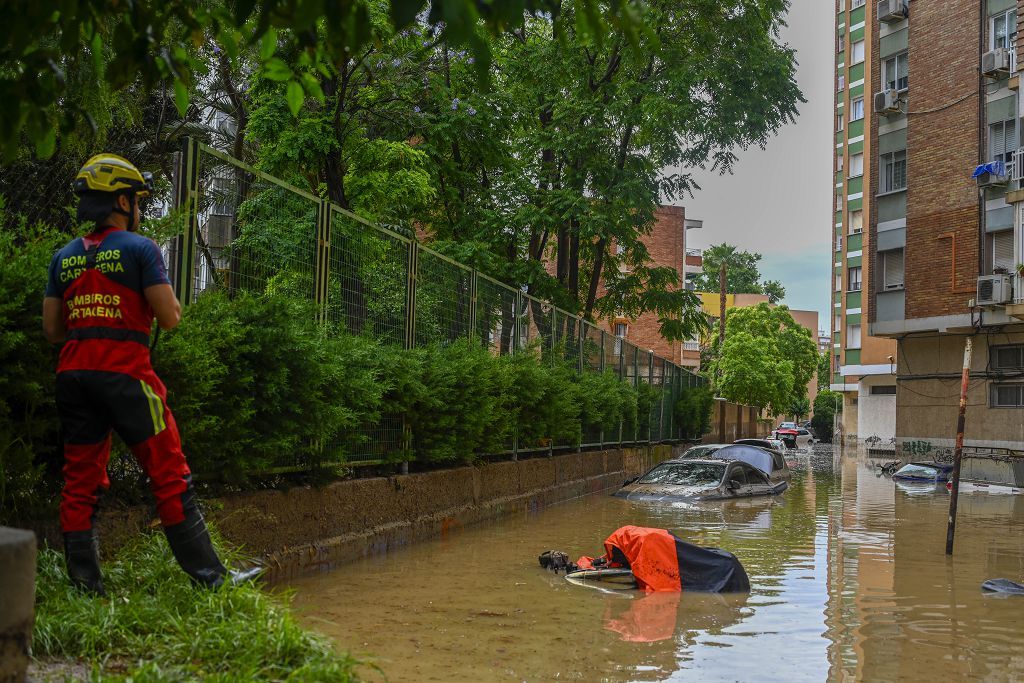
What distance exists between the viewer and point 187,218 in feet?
26.8

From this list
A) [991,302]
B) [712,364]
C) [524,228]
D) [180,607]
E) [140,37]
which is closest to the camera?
[140,37]

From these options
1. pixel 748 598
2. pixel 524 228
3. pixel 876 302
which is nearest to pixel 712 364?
pixel 876 302

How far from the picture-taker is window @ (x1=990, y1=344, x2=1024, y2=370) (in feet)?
113

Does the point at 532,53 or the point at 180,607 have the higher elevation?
the point at 532,53

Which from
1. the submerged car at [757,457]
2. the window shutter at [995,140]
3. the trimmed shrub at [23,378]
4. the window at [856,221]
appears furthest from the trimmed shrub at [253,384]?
the window at [856,221]

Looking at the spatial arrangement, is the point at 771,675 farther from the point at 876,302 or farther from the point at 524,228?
the point at 876,302

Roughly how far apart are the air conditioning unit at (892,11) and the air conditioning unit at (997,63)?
6.82 metres

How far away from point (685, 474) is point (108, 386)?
55.4 feet

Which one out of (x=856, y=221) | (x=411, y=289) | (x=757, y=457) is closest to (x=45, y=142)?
(x=411, y=289)

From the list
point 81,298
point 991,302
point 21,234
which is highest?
point 991,302

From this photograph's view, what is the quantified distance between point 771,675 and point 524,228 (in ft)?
69.7

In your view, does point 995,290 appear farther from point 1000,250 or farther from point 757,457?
point 757,457

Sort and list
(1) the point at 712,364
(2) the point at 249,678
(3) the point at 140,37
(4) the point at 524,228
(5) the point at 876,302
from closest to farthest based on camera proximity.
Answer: (3) the point at 140,37
(2) the point at 249,678
(4) the point at 524,228
(5) the point at 876,302
(1) the point at 712,364

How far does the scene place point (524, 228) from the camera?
2733cm
